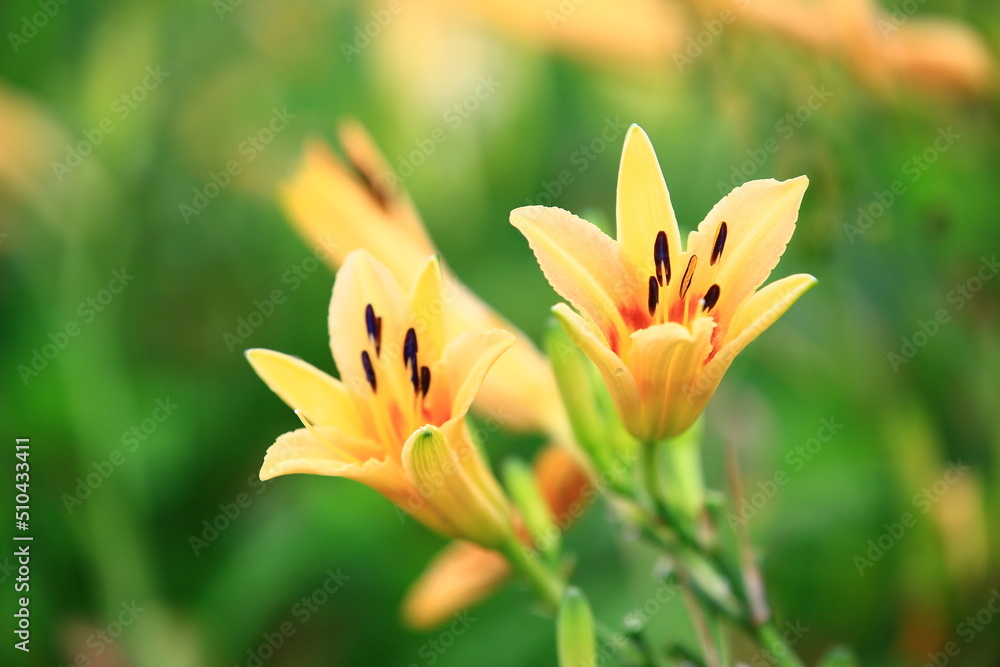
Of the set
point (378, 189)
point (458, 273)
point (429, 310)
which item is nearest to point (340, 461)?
point (429, 310)

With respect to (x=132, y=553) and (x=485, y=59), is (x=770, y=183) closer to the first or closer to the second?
(x=132, y=553)

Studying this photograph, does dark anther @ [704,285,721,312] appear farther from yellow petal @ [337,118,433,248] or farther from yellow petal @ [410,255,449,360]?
yellow petal @ [337,118,433,248]

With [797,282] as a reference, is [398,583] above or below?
below

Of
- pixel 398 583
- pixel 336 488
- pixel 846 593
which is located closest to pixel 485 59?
pixel 336 488

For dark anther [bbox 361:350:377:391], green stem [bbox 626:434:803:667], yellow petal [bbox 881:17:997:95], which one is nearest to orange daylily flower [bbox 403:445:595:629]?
green stem [bbox 626:434:803:667]

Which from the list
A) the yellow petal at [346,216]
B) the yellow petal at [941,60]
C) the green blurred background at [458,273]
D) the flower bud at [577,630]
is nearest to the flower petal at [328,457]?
the flower bud at [577,630]
